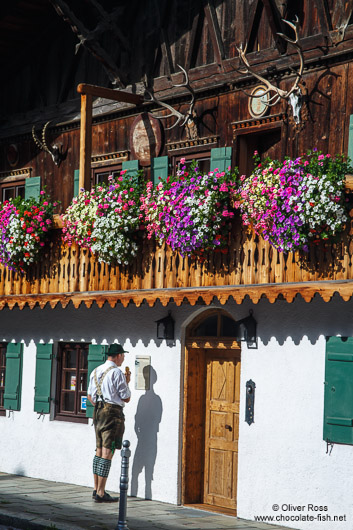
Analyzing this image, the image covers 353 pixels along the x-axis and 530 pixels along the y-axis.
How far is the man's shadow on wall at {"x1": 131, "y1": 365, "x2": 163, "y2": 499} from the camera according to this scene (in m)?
12.7

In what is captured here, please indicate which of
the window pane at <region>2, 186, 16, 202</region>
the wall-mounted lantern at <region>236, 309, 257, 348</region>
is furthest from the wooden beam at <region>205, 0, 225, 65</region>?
the window pane at <region>2, 186, 16, 202</region>

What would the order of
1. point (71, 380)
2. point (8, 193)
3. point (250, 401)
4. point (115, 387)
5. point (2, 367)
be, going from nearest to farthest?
point (250, 401) < point (115, 387) < point (71, 380) < point (2, 367) < point (8, 193)

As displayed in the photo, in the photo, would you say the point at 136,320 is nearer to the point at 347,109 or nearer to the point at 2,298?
the point at 2,298

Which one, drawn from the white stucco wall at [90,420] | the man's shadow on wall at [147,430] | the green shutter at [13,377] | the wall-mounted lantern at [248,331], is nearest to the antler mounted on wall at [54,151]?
the white stucco wall at [90,420]

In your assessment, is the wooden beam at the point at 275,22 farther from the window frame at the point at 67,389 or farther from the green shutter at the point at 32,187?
the green shutter at the point at 32,187

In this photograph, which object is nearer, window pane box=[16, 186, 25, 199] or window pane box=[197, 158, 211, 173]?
window pane box=[197, 158, 211, 173]

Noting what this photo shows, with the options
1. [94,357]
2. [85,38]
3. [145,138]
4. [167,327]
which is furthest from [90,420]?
[85,38]

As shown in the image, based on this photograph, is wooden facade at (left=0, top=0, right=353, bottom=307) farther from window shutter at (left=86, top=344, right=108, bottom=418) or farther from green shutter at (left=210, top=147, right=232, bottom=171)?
window shutter at (left=86, top=344, right=108, bottom=418)

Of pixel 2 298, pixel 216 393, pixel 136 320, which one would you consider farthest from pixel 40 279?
pixel 216 393

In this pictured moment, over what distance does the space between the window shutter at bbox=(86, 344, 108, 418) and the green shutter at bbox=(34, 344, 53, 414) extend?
0.99 metres

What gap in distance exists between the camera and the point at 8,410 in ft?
50.4

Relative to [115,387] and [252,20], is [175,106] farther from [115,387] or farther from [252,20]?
[115,387]

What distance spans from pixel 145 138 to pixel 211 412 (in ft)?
15.8

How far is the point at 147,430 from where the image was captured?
1284cm
